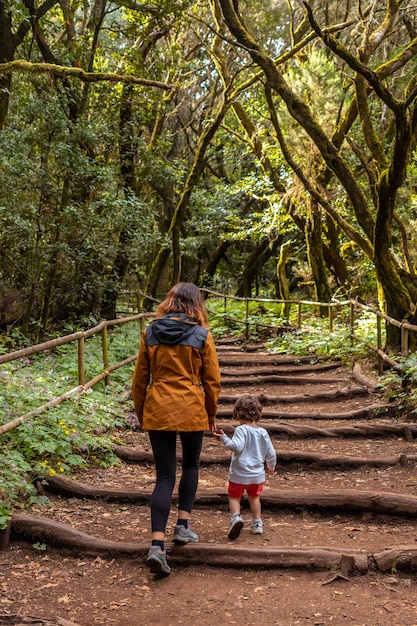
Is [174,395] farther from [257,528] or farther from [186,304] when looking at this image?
[257,528]

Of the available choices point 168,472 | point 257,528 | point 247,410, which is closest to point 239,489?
point 257,528

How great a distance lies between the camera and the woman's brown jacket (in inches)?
155

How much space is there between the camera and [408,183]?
571 inches

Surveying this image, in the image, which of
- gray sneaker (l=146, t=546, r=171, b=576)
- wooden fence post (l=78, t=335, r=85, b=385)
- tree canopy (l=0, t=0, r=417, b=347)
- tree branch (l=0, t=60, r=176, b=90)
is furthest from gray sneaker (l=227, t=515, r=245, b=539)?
tree branch (l=0, t=60, r=176, b=90)

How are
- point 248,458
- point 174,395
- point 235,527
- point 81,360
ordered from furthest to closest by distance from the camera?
point 81,360
point 248,458
point 235,527
point 174,395

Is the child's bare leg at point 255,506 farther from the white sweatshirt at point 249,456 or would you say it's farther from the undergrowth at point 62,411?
the undergrowth at point 62,411

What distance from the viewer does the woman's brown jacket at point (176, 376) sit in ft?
12.9

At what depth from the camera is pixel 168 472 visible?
13.3ft

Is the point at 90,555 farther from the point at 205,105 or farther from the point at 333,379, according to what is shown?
the point at 205,105

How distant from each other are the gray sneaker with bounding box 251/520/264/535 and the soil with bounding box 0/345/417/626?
37mm

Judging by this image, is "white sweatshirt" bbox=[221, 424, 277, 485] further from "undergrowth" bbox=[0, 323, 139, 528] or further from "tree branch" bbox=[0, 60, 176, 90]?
"tree branch" bbox=[0, 60, 176, 90]

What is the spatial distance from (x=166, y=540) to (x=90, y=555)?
567 mm

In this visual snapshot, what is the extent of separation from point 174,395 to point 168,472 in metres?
0.52

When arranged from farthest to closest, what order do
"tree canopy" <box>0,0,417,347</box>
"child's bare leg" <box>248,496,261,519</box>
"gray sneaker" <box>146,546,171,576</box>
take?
"tree canopy" <box>0,0,417,347</box> → "child's bare leg" <box>248,496,261,519</box> → "gray sneaker" <box>146,546,171,576</box>
